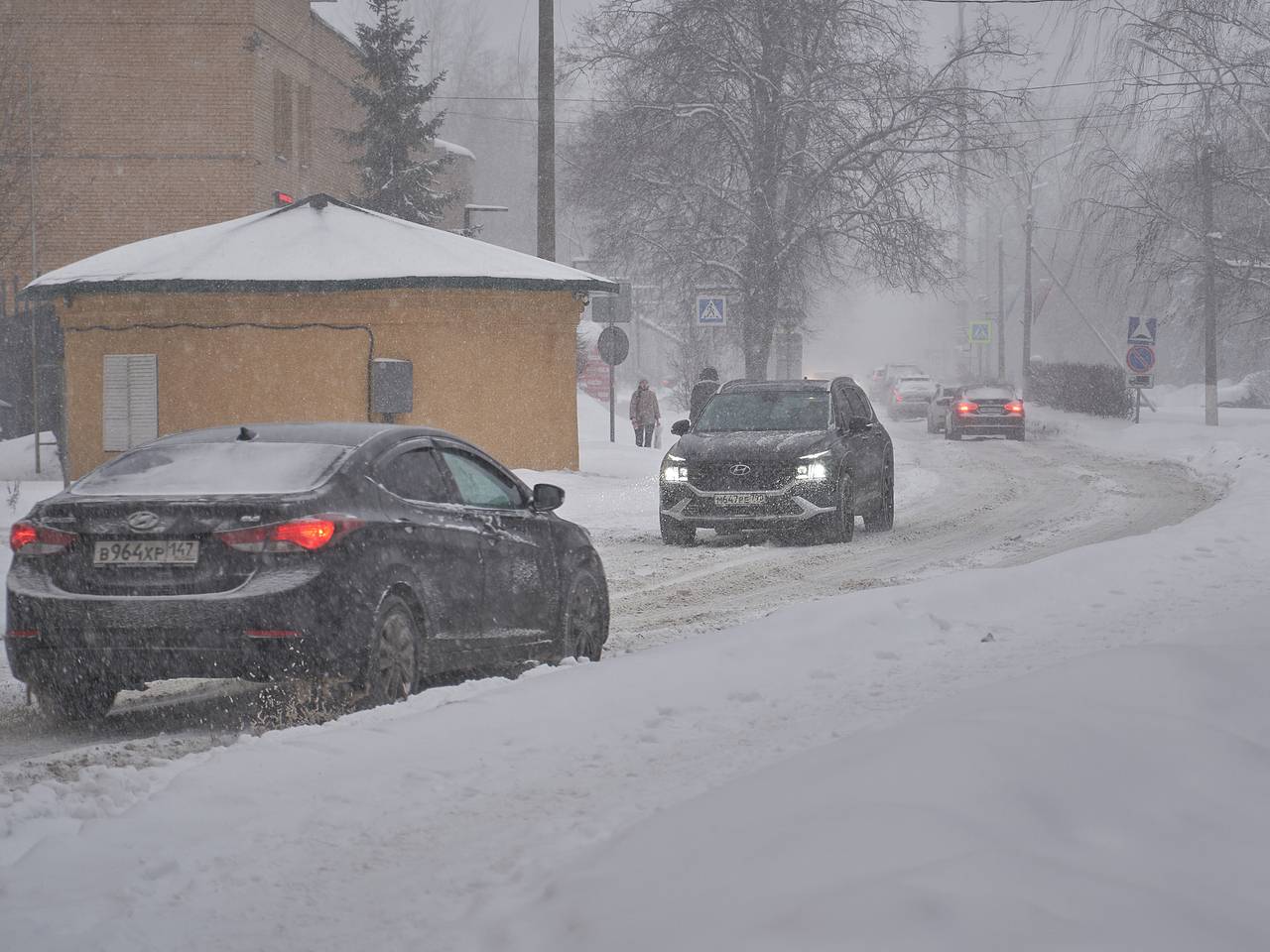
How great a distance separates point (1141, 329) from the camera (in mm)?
35844

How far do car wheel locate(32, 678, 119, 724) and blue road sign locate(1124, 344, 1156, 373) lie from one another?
3190 cm

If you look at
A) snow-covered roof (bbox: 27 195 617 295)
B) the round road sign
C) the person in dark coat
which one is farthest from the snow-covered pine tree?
snow-covered roof (bbox: 27 195 617 295)

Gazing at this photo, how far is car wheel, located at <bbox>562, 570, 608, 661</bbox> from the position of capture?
8.98 metres

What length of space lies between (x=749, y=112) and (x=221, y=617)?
30.2 m

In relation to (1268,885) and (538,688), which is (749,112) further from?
(1268,885)

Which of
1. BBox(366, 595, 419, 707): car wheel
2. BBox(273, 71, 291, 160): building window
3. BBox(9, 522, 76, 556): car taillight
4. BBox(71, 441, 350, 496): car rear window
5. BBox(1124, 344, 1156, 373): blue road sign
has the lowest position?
BBox(366, 595, 419, 707): car wheel

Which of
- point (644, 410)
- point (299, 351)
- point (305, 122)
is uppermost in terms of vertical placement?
point (305, 122)

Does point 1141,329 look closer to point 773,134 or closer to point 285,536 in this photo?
point 773,134

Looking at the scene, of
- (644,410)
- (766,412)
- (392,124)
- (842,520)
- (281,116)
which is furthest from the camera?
(392,124)

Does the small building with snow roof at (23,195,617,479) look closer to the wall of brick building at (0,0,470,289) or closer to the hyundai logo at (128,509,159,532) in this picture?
the wall of brick building at (0,0,470,289)

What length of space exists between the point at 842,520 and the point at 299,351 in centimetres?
1004

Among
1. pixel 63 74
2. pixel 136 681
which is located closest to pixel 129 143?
pixel 63 74

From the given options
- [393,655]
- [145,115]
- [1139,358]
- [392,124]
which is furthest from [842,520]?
[392,124]

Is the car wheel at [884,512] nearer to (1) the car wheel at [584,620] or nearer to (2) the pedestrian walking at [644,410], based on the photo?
(1) the car wheel at [584,620]
